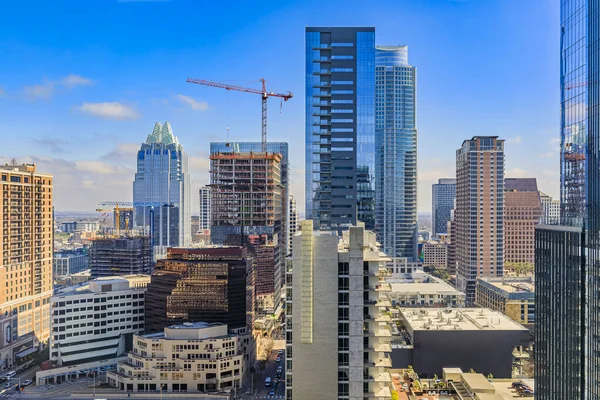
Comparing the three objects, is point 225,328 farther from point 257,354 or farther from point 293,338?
point 293,338

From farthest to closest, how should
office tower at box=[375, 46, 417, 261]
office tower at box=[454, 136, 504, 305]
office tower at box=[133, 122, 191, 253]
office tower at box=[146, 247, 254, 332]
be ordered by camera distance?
office tower at box=[133, 122, 191, 253], office tower at box=[375, 46, 417, 261], office tower at box=[454, 136, 504, 305], office tower at box=[146, 247, 254, 332]

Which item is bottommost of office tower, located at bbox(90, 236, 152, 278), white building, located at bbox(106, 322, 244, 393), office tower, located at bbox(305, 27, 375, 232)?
white building, located at bbox(106, 322, 244, 393)

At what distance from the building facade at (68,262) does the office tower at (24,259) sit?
21564 millimetres

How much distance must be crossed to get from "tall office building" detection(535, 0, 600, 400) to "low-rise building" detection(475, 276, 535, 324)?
47.4ft

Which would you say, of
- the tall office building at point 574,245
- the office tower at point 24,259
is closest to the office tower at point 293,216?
the office tower at point 24,259

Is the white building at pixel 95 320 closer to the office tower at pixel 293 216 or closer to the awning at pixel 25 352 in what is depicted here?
the awning at pixel 25 352

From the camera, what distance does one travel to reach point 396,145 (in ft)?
156

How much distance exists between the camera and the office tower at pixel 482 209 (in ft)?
115

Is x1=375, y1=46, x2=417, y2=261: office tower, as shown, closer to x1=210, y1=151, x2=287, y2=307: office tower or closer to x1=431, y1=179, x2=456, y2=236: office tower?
x1=210, y1=151, x2=287, y2=307: office tower

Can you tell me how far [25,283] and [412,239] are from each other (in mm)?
32139

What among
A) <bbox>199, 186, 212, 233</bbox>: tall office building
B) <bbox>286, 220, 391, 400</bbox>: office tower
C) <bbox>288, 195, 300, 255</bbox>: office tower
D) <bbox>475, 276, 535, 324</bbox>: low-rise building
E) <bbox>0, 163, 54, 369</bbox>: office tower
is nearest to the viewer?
<bbox>286, 220, 391, 400</bbox>: office tower

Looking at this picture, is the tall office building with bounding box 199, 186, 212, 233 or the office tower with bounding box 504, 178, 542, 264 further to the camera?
the tall office building with bounding box 199, 186, 212, 233

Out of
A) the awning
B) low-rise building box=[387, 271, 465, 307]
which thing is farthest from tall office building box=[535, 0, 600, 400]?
the awning

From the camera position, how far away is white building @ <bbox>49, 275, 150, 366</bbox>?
74.7 ft
